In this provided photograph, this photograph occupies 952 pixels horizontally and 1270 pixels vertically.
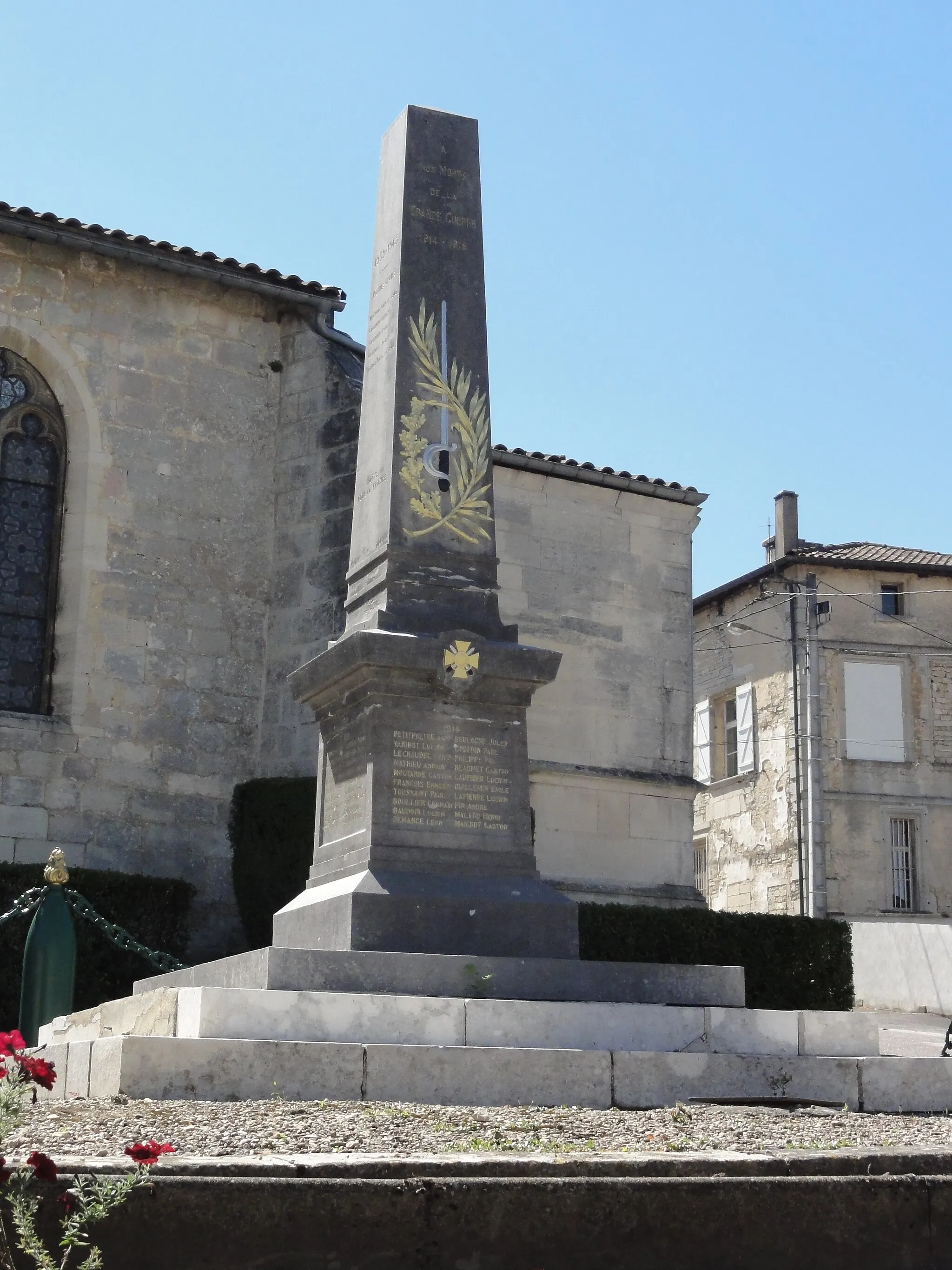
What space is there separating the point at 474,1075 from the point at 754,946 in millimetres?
7785

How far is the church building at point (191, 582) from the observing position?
43.3 ft

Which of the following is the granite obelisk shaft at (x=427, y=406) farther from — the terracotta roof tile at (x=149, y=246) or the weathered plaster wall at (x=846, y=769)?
the weathered plaster wall at (x=846, y=769)

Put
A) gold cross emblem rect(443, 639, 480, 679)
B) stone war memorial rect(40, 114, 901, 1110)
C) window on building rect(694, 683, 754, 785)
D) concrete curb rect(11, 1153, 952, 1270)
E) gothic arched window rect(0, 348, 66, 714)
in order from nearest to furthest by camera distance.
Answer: concrete curb rect(11, 1153, 952, 1270), stone war memorial rect(40, 114, 901, 1110), gold cross emblem rect(443, 639, 480, 679), gothic arched window rect(0, 348, 66, 714), window on building rect(694, 683, 754, 785)

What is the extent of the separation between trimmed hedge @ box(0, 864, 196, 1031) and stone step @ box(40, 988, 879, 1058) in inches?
163

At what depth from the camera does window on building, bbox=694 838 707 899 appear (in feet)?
105

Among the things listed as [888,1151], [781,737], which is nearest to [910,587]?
[781,737]

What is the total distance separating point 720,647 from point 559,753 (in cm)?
1758

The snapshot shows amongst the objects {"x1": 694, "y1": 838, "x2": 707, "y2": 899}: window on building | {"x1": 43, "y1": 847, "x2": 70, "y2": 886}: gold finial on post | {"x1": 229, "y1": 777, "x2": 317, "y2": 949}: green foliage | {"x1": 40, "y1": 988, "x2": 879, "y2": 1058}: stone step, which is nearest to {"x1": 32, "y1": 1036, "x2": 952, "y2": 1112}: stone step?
{"x1": 40, "y1": 988, "x2": 879, "y2": 1058}: stone step

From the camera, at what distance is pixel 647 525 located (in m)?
16.1

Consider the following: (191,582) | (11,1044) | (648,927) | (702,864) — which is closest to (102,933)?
(191,582)

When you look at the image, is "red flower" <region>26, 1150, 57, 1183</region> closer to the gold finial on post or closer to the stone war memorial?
the stone war memorial

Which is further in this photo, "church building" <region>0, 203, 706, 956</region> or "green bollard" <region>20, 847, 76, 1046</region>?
"church building" <region>0, 203, 706, 956</region>

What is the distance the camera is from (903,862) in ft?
96.1

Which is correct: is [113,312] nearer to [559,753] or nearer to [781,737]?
[559,753]
